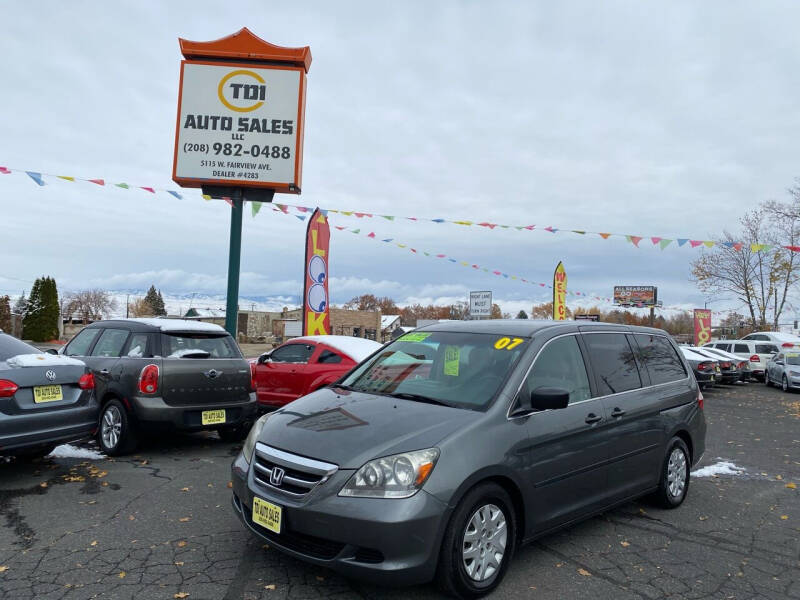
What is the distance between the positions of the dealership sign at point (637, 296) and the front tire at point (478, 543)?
64.2 metres

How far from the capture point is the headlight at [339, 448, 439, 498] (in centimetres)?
315

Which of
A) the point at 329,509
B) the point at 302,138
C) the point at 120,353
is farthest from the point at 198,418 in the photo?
the point at 302,138

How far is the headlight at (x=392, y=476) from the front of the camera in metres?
3.15

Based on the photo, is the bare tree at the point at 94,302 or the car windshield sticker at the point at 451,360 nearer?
the car windshield sticker at the point at 451,360

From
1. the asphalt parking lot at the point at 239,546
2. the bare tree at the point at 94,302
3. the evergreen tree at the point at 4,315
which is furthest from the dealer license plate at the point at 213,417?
the bare tree at the point at 94,302

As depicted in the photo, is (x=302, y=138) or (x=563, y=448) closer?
(x=563, y=448)

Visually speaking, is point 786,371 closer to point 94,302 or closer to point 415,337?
point 415,337

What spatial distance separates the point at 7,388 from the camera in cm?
536

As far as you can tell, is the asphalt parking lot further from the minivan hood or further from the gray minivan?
the minivan hood

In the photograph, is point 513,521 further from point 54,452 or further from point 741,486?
point 54,452

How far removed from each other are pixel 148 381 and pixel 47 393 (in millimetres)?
1083

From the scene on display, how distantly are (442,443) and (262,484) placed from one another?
1127 mm

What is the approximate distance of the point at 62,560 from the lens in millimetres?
3820

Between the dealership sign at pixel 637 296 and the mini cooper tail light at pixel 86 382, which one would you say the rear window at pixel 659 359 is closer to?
the mini cooper tail light at pixel 86 382
